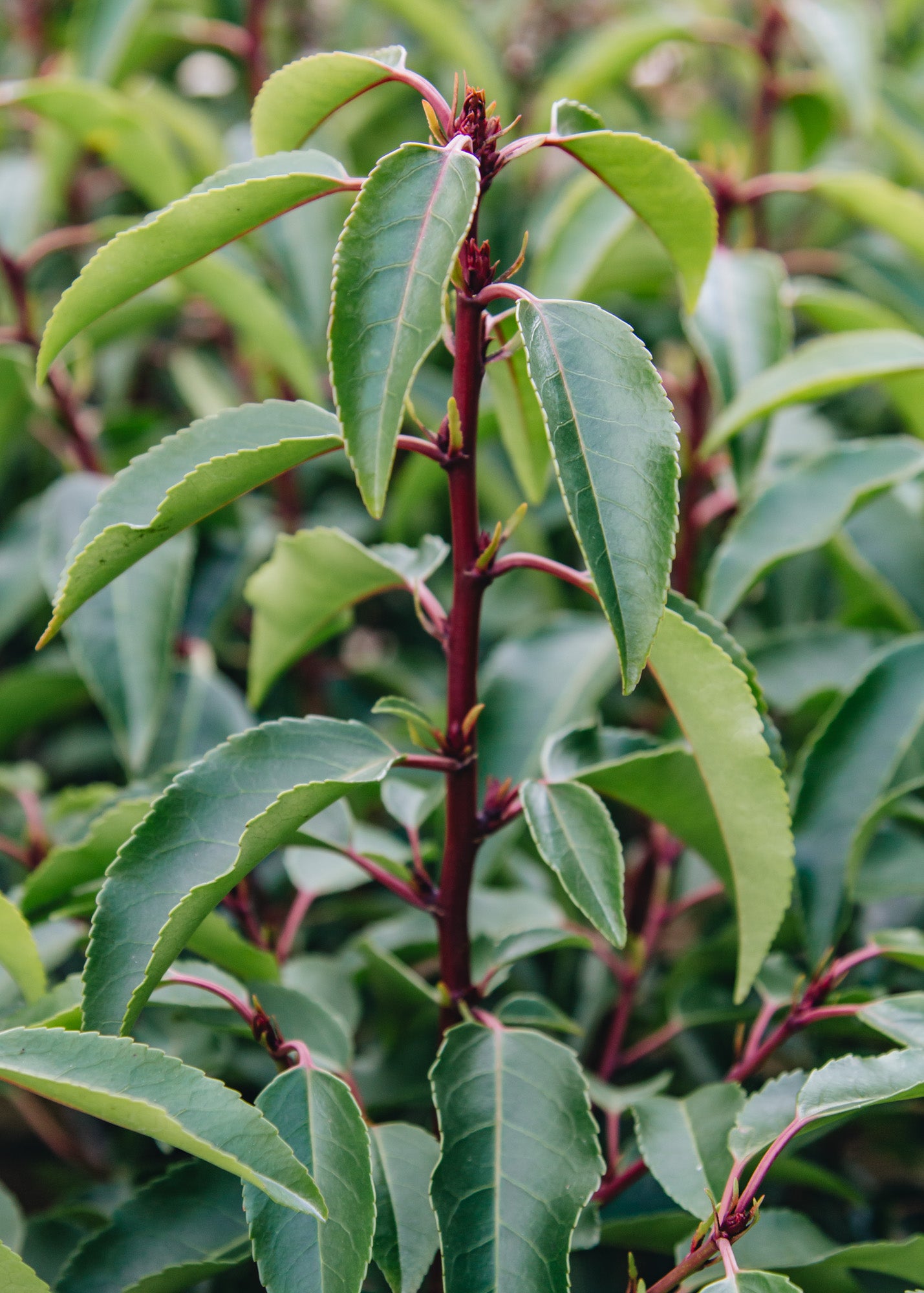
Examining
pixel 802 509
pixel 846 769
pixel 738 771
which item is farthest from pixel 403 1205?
pixel 802 509

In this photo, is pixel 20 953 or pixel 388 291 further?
pixel 20 953

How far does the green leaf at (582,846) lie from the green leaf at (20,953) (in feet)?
0.87

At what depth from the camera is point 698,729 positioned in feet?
1.73

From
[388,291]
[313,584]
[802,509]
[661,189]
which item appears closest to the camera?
[388,291]

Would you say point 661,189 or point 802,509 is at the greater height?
point 661,189

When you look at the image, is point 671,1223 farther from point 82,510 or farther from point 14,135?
point 14,135

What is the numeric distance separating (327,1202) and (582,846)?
0.64 ft

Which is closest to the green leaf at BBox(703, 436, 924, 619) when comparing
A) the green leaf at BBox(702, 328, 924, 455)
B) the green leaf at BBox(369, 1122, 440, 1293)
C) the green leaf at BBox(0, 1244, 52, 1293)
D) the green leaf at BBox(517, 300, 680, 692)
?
the green leaf at BBox(702, 328, 924, 455)

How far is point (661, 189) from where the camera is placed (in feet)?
1.74

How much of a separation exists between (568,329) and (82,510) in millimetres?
539

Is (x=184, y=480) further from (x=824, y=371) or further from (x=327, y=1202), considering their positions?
(x=824, y=371)

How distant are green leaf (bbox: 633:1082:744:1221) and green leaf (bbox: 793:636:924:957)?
0.13 m

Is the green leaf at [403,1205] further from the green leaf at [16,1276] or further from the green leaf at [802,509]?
the green leaf at [802,509]

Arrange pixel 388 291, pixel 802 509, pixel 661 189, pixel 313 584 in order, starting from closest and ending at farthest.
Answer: pixel 388 291 < pixel 661 189 < pixel 313 584 < pixel 802 509
